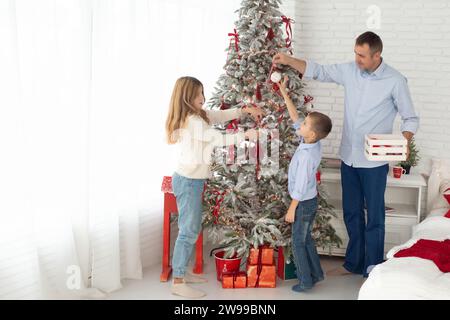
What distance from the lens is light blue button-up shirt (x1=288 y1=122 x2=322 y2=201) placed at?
14.3 ft

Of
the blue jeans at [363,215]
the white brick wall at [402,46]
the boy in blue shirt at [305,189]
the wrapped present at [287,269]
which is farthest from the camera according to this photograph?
the white brick wall at [402,46]

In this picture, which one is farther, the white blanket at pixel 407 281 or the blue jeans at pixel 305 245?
the blue jeans at pixel 305 245

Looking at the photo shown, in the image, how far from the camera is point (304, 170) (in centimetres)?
435

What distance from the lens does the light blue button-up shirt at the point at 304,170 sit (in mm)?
4352

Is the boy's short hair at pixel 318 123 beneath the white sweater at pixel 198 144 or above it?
above

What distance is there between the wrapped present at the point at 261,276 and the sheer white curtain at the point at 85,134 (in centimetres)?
86

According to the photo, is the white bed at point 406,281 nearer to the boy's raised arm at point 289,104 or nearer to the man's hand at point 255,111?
the boy's raised arm at point 289,104

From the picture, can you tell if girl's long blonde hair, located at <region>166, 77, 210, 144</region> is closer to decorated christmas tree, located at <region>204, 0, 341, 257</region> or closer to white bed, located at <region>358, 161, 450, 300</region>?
decorated christmas tree, located at <region>204, 0, 341, 257</region>

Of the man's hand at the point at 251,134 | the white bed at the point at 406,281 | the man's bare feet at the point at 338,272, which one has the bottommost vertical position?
the man's bare feet at the point at 338,272

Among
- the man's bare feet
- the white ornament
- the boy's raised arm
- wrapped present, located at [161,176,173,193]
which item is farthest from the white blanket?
wrapped present, located at [161,176,173,193]

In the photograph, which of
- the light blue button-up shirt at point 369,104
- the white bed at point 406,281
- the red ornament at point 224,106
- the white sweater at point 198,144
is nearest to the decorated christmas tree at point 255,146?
the red ornament at point 224,106

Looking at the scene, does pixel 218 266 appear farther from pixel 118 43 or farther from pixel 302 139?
pixel 118 43

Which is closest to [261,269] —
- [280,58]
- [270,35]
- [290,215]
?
[290,215]

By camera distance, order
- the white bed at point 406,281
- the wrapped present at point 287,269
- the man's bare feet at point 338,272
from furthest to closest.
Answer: the man's bare feet at point 338,272
the wrapped present at point 287,269
the white bed at point 406,281
